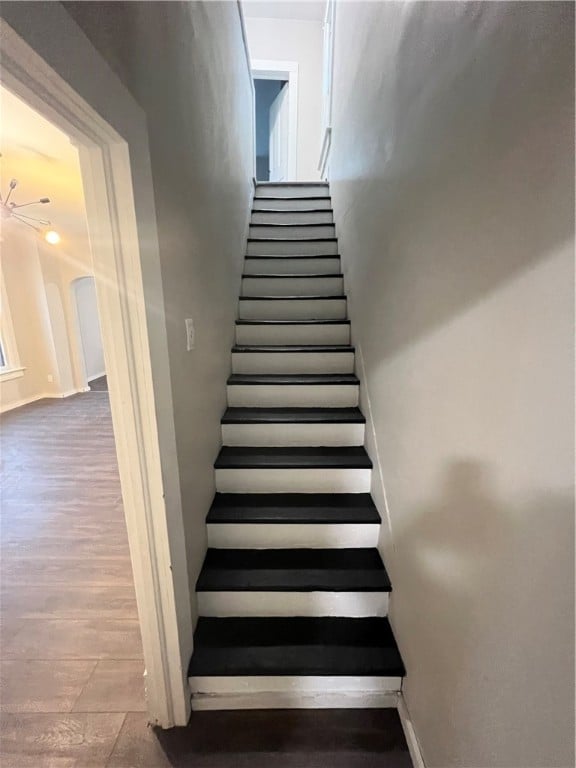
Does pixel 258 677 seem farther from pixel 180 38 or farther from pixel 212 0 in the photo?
→ pixel 212 0

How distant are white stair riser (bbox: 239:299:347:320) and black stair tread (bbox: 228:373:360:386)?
52 centimetres

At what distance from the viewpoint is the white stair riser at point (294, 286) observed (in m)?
2.67

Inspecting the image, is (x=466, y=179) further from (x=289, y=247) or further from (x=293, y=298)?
(x=289, y=247)

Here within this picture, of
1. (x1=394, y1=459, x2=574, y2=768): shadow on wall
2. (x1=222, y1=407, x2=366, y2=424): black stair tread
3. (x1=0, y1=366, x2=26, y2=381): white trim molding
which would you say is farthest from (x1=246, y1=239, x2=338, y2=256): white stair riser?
(x1=0, y1=366, x2=26, y2=381): white trim molding

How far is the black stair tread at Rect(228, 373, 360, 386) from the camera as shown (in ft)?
6.86

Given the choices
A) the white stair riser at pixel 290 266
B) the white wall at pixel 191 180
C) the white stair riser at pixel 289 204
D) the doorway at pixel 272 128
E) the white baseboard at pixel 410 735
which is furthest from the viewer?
the doorway at pixel 272 128

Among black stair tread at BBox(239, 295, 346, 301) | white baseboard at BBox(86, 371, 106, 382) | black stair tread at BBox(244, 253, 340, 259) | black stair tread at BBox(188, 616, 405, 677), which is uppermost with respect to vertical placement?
black stair tread at BBox(244, 253, 340, 259)

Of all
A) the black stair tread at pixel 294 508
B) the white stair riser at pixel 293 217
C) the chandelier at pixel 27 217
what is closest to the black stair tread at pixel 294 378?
the black stair tread at pixel 294 508

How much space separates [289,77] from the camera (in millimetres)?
4676

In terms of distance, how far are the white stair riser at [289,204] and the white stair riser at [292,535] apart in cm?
297

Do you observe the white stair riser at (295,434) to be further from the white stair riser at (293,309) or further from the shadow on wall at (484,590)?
the white stair riser at (293,309)

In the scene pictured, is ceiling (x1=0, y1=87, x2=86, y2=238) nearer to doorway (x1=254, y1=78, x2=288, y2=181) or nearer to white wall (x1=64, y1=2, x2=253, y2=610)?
white wall (x1=64, y1=2, x2=253, y2=610)

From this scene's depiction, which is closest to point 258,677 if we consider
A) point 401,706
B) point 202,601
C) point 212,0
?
point 202,601

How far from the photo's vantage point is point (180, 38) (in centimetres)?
121
